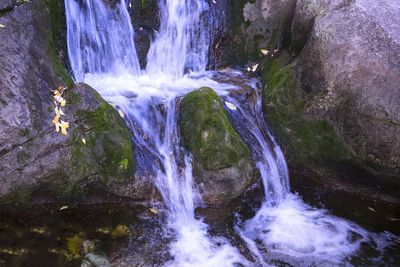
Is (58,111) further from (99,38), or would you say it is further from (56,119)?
(99,38)

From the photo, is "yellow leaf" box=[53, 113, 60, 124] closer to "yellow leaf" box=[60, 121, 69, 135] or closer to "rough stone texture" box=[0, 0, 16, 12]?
"yellow leaf" box=[60, 121, 69, 135]

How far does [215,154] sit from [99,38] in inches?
121

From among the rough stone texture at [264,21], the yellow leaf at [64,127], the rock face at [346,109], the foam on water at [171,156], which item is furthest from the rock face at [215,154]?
the rough stone texture at [264,21]

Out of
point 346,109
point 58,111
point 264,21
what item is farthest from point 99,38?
point 346,109

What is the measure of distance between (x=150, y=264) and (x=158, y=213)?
33.4 inches

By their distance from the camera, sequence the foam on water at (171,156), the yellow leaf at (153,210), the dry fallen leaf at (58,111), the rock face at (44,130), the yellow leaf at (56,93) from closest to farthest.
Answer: the rock face at (44,130) → the foam on water at (171,156) → the dry fallen leaf at (58,111) → the yellow leaf at (56,93) → the yellow leaf at (153,210)

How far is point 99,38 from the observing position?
23.2 ft

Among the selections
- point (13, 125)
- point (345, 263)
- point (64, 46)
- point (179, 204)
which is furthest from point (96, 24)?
point (345, 263)

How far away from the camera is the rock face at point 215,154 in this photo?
5680 mm

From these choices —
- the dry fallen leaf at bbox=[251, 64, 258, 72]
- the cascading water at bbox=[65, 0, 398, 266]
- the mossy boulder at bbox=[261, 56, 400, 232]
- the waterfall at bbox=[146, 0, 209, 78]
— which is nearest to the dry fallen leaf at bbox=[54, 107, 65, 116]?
the cascading water at bbox=[65, 0, 398, 266]

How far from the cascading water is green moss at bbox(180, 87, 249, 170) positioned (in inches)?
7.9

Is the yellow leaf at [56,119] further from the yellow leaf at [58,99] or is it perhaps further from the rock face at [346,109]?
the rock face at [346,109]

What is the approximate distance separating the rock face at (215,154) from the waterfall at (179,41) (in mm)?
1912

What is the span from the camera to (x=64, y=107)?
5195 millimetres
